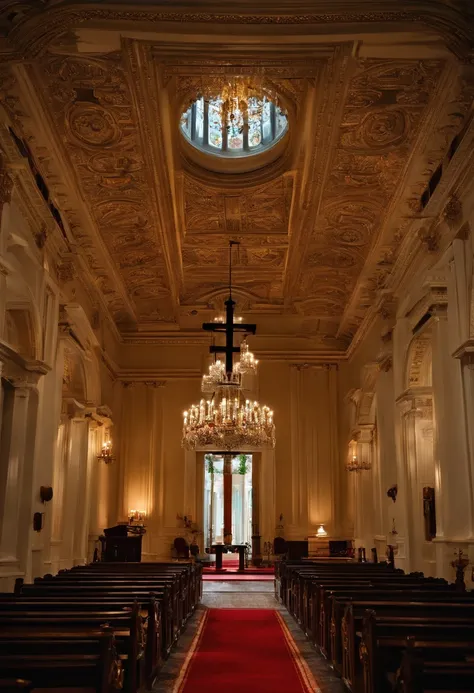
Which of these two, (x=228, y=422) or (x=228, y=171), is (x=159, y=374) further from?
(x=228, y=171)

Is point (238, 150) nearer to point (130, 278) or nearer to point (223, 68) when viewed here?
point (223, 68)

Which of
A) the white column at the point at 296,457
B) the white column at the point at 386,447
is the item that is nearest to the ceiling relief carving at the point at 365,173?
the white column at the point at 386,447

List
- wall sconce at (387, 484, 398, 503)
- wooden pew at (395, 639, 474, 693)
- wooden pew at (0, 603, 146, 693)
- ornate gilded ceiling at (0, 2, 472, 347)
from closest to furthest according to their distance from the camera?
wooden pew at (395, 639, 474, 693) < wooden pew at (0, 603, 146, 693) < ornate gilded ceiling at (0, 2, 472, 347) < wall sconce at (387, 484, 398, 503)

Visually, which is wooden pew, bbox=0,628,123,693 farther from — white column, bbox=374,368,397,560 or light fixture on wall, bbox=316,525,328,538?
light fixture on wall, bbox=316,525,328,538

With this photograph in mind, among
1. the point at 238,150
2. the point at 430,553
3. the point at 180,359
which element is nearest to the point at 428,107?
the point at 238,150

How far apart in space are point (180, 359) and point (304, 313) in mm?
3665

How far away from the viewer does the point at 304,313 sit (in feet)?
62.2

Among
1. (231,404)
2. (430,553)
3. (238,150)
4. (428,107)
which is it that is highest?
(238,150)

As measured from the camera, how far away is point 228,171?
40.7ft

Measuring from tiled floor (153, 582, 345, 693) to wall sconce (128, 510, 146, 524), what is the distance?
355 cm

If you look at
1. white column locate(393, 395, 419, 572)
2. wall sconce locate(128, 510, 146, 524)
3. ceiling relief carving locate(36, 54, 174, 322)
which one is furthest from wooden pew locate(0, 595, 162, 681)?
wall sconce locate(128, 510, 146, 524)

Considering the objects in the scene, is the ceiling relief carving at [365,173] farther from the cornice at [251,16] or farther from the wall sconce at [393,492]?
the wall sconce at [393,492]

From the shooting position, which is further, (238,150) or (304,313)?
(304,313)

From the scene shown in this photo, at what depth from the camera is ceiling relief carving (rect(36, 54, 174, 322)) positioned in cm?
867
